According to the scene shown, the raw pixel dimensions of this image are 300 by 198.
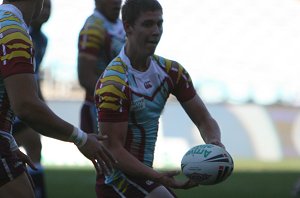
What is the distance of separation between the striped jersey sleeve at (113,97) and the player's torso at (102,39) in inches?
115

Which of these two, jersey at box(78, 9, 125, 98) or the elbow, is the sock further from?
the elbow

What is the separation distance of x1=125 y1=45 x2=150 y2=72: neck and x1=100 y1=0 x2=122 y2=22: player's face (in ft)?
9.29

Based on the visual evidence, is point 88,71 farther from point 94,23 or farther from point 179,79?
point 179,79

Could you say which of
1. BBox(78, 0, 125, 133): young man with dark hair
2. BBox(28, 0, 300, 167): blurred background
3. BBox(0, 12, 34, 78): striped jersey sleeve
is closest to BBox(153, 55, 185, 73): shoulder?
BBox(0, 12, 34, 78): striped jersey sleeve

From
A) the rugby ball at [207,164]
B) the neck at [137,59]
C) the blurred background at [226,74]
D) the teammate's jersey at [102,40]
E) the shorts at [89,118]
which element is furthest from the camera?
the blurred background at [226,74]

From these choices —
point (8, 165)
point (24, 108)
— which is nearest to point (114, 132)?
point (8, 165)

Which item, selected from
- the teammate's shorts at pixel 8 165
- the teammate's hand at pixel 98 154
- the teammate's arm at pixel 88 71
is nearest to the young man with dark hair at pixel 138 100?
the teammate's shorts at pixel 8 165

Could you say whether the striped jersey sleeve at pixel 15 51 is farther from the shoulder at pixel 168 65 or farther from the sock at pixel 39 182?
the sock at pixel 39 182

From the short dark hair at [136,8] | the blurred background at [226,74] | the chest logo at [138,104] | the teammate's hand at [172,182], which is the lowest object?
the blurred background at [226,74]

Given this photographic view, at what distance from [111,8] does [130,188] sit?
3.34m

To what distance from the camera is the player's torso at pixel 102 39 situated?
8.69 meters

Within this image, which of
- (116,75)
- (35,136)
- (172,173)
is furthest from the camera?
(35,136)

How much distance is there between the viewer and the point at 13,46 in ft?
14.7

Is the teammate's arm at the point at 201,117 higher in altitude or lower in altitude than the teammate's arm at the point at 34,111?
lower
